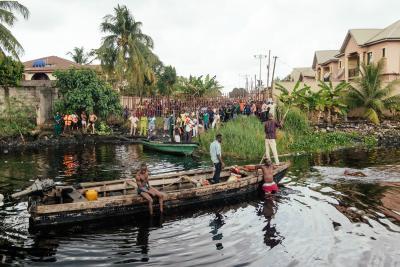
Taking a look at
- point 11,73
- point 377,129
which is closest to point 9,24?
point 11,73

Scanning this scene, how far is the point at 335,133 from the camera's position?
2723cm

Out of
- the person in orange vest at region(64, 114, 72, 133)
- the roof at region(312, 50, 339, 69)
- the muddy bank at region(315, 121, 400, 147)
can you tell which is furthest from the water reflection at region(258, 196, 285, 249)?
the roof at region(312, 50, 339, 69)

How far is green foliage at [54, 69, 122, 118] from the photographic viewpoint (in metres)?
29.0

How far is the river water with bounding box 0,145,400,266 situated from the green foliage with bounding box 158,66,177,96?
31022mm

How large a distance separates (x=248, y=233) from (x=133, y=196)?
10.8ft

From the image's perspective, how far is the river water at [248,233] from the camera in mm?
8664

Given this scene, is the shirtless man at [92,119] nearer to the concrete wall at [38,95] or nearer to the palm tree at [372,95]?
the concrete wall at [38,95]

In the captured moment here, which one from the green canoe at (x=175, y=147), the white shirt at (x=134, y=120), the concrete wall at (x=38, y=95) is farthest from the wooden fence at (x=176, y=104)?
the green canoe at (x=175, y=147)

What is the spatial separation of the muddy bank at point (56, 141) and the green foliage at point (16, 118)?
69cm

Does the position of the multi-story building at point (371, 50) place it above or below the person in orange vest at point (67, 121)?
above

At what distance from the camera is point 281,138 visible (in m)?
23.8

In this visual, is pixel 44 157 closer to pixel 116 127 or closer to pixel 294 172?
pixel 116 127

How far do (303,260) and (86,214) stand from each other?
556cm

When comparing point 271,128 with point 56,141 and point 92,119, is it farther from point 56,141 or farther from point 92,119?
point 56,141
